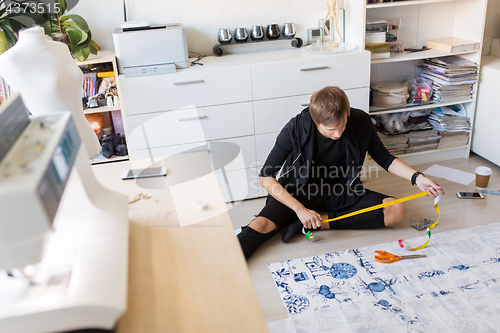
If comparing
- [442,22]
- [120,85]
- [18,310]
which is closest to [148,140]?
[120,85]

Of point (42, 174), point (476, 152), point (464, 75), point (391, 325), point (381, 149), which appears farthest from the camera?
point (476, 152)

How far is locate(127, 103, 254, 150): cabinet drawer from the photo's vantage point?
8.37ft

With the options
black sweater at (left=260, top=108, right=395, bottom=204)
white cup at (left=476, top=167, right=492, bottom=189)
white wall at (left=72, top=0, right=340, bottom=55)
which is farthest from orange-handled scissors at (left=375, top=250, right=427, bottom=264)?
white wall at (left=72, top=0, right=340, bottom=55)

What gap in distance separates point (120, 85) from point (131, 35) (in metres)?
0.29

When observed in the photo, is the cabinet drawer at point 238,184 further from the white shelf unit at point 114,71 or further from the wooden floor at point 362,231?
the white shelf unit at point 114,71

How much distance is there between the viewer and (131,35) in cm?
241

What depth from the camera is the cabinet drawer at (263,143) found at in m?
2.71

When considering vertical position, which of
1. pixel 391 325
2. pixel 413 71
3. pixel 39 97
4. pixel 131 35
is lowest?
pixel 391 325

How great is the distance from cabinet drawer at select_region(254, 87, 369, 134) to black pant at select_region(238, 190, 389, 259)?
508mm

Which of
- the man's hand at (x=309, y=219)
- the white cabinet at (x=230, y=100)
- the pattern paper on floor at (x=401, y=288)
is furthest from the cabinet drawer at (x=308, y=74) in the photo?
the pattern paper on floor at (x=401, y=288)

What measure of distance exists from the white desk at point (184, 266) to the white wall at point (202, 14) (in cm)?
173

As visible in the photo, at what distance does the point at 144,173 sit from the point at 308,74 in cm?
147

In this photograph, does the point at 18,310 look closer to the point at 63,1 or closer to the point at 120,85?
the point at 120,85

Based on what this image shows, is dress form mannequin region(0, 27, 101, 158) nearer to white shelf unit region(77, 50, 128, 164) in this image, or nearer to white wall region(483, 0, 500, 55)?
white shelf unit region(77, 50, 128, 164)
